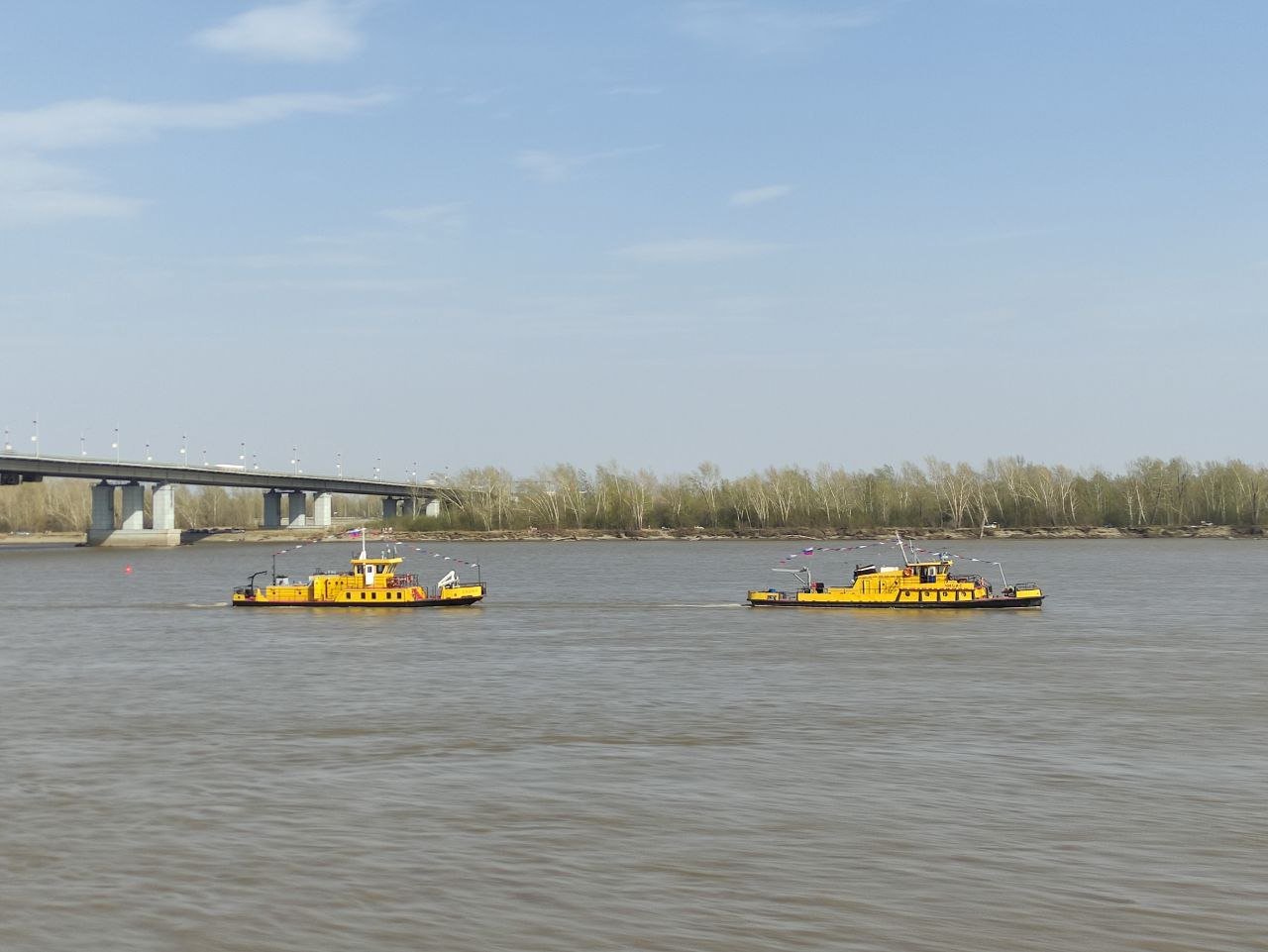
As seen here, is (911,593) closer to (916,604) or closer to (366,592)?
(916,604)

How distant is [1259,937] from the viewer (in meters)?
23.7

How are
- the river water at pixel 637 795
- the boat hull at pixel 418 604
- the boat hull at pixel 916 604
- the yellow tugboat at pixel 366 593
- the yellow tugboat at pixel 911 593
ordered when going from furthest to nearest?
1. the yellow tugboat at pixel 366 593
2. the boat hull at pixel 418 604
3. the yellow tugboat at pixel 911 593
4. the boat hull at pixel 916 604
5. the river water at pixel 637 795

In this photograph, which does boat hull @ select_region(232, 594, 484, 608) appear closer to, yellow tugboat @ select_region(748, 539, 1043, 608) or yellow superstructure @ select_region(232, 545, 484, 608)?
yellow superstructure @ select_region(232, 545, 484, 608)

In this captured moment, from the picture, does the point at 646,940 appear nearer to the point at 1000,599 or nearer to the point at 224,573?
the point at 1000,599

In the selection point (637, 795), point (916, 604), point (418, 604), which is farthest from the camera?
point (418, 604)

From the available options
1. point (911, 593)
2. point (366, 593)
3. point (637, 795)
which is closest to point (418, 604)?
point (366, 593)

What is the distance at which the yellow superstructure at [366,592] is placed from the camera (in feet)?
336

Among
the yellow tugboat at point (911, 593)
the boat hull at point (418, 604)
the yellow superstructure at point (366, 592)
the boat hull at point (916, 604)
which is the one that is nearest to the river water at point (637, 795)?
the boat hull at point (916, 604)

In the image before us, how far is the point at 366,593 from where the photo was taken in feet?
338

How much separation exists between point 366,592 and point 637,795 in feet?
231

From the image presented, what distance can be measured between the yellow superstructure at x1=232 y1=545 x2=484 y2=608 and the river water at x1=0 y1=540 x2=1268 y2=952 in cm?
2445

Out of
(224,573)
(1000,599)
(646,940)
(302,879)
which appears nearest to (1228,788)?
(646,940)

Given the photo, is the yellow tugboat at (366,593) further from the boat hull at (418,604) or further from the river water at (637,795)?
the river water at (637,795)

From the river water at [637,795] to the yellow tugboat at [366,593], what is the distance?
24.5 metres
